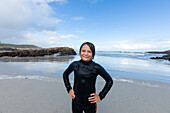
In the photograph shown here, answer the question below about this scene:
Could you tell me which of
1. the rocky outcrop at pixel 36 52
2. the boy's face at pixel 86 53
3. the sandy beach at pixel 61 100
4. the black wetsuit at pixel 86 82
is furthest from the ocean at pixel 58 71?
the rocky outcrop at pixel 36 52

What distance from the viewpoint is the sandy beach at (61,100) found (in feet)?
9.94

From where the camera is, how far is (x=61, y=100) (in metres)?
Answer: 3.50

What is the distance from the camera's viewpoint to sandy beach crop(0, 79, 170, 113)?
3.03m

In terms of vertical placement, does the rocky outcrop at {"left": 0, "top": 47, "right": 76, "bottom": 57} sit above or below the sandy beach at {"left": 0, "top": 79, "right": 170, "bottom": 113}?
above

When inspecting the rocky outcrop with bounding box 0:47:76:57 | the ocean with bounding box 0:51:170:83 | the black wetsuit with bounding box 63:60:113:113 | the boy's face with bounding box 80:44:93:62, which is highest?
the rocky outcrop with bounding box 0:47:76:57

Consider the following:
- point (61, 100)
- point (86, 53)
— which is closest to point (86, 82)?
point (86, 53)

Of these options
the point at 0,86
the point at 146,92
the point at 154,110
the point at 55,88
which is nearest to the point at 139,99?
the point at 154,110

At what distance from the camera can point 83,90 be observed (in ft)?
6.29

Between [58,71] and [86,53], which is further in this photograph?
[58,71]

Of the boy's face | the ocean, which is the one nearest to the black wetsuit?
the boy's face

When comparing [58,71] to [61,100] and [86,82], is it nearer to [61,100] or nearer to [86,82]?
[61,100]

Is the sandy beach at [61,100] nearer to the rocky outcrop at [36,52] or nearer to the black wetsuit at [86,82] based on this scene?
the black wetsuit at [86,82]

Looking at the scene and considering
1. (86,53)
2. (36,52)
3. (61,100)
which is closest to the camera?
(86,53)

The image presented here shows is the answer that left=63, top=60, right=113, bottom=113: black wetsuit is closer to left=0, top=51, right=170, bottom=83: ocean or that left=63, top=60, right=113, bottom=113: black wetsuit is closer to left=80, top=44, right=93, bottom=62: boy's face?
left=80, top=44, right=93, bottom=62: boy's face
